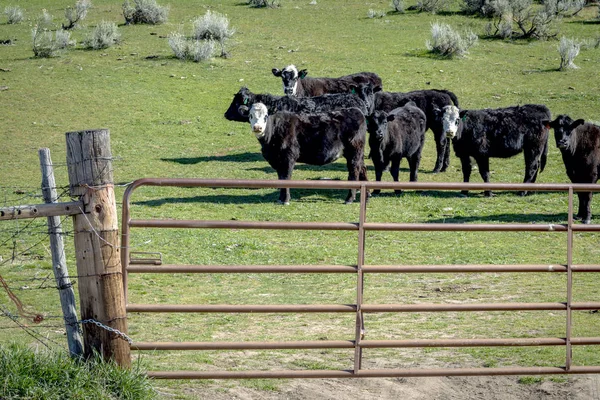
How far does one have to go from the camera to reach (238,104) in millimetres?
18859

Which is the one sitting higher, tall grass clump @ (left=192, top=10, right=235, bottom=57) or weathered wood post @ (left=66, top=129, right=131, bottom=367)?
tall grass clump @ (left=192, top=10, right=235, bottom=57)

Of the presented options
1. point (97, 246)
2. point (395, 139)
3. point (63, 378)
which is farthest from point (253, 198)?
point (63, 378)

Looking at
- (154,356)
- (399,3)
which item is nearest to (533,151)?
(154,356)

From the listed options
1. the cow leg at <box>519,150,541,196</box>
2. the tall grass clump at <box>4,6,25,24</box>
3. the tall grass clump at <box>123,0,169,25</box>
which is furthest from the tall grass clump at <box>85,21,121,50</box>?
the cow leg at <box>519,150,541,196</box>

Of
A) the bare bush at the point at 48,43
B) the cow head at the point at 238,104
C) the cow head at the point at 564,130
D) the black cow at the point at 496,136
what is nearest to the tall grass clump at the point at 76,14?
the bare bush at the point at 48,43

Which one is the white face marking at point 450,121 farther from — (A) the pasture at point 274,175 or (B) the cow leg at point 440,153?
(A) the pasture at point 274,175

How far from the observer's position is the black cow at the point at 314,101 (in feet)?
56.4

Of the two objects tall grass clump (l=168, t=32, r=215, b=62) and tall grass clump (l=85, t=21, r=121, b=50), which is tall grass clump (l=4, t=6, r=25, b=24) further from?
tall grass clump (l=168, t=32, r=215, b=62)

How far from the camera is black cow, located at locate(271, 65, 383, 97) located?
19984mm

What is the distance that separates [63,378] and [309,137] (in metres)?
9.97

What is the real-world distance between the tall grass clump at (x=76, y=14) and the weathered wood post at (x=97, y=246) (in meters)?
24.2

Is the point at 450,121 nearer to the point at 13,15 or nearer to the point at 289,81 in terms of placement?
the point at 289,81

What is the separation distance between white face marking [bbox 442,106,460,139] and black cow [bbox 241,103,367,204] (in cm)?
156

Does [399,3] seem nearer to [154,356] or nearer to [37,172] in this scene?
[37,172]
